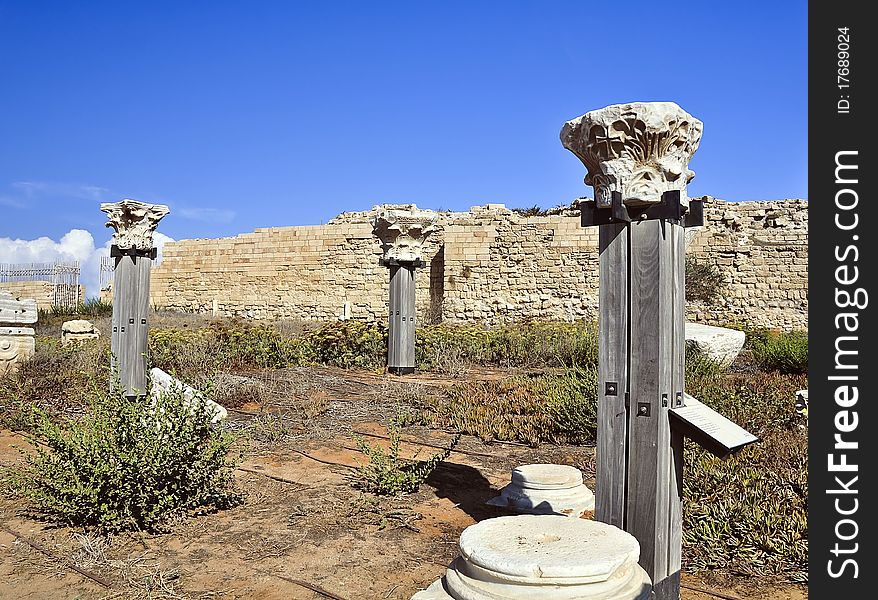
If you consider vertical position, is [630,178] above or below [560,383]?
above

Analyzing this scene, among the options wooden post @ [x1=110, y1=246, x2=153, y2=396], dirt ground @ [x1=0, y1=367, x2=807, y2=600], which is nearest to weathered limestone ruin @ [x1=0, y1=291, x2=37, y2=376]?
wooden post @ [x1=110, y1=246, x2=153, y2=396]

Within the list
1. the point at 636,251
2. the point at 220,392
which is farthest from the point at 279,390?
the point at 636,251

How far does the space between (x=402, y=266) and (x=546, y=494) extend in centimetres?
659

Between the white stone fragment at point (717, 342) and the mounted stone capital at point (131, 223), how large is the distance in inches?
262

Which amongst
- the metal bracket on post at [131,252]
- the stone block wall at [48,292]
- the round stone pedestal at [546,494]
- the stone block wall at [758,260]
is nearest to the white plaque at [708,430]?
the round stone pedestal at [546,494]

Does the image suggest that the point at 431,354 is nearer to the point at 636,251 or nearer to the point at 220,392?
the point at 220,392

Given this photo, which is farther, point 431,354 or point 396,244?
point 431,354

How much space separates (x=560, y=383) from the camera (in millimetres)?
7355

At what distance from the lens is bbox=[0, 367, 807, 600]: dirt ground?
3.10m

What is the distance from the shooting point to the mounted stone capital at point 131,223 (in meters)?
6.55

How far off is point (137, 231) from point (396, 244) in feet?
14.2

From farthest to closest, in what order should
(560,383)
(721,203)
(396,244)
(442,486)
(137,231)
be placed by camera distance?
(721,203), (396,244), (560,383), (137,231), (442,486)

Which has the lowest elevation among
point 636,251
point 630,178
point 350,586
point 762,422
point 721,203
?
point 350,586

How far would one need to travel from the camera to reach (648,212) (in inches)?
115
